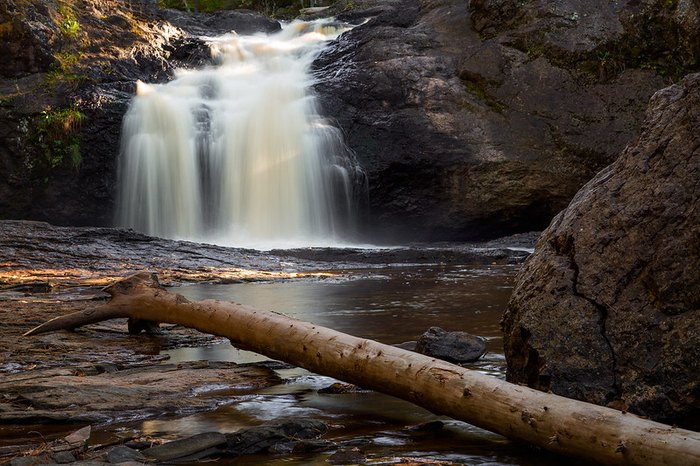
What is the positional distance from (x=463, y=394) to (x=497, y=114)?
1885 centimetres

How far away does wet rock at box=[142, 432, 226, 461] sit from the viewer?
3.26 m

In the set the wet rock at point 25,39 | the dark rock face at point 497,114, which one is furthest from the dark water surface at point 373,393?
the wet rock at point 25,39

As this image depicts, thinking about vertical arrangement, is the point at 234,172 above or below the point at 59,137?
below

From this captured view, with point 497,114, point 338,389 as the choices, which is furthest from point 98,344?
point 497,114

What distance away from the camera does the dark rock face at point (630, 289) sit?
3.57 m

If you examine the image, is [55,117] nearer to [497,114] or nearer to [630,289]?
[497,114]

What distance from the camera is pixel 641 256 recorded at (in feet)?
12.7

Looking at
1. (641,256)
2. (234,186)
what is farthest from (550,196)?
(641,256)

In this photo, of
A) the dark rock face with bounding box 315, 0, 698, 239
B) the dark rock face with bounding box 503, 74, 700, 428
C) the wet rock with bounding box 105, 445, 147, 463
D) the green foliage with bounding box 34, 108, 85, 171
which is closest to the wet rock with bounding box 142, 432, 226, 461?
the wet rock with bounding box 105, 445, 147, 463

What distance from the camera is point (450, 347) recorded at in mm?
5551

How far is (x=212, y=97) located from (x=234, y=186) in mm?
3285

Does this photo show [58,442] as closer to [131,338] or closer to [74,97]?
[131,338]

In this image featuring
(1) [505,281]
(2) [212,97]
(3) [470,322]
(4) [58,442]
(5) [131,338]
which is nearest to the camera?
(4) [58,442]

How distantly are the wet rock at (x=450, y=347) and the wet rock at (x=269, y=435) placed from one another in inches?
72.2
